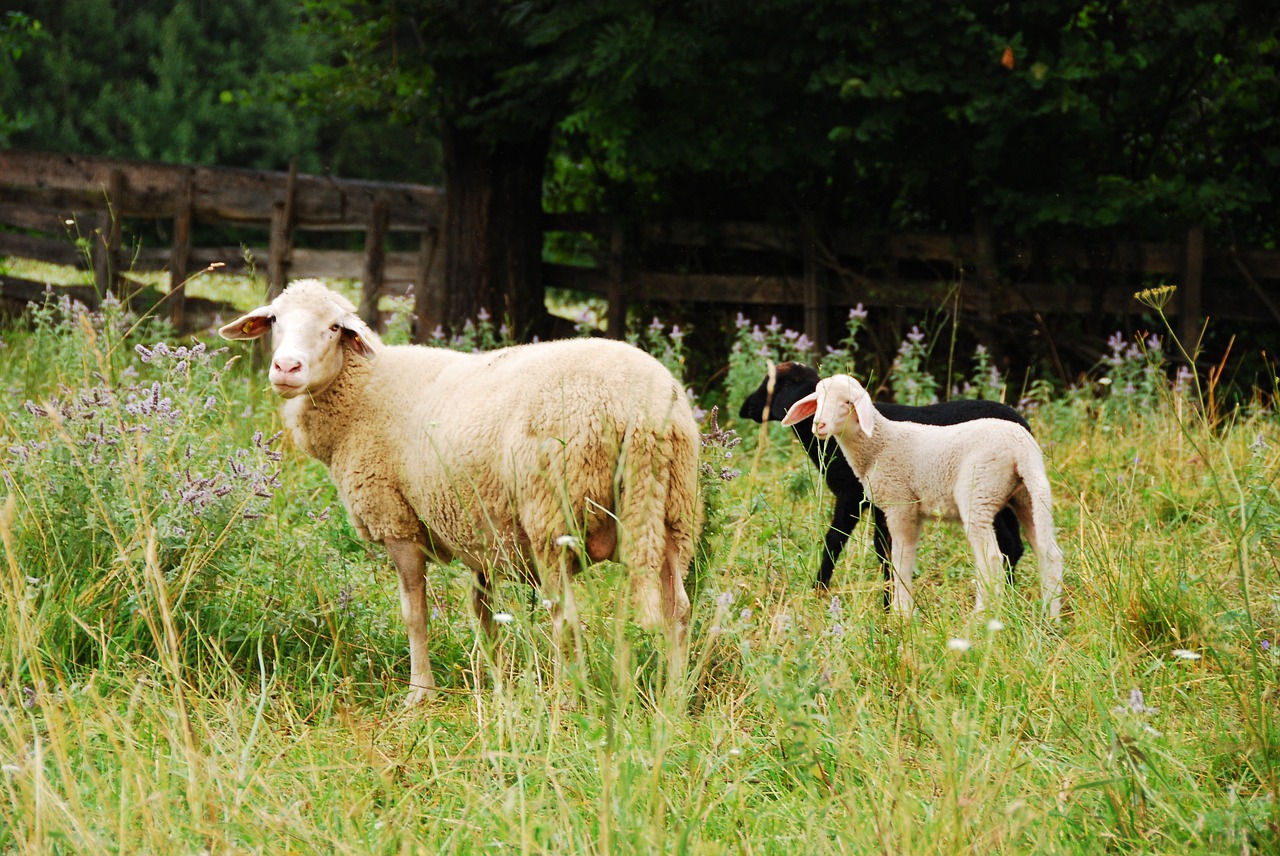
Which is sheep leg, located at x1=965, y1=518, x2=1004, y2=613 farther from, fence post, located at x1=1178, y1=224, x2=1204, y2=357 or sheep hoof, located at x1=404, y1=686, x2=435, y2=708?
fence post, located at x1=1178, y1=224, x2=1204, y2=357

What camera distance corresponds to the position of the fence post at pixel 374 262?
34.0 ft

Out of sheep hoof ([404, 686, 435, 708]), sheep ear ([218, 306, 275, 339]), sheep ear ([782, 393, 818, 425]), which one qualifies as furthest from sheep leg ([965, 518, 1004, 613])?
sheep ear ([218, 306, 275, 339])

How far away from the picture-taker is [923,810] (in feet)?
8.08

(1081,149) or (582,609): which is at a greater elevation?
(1081,149)

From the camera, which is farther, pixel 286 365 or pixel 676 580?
pixel 286 365

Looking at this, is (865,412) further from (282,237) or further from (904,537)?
(282,237)

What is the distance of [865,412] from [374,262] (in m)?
7.43

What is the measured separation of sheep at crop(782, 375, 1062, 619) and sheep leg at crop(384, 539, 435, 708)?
1.47 m

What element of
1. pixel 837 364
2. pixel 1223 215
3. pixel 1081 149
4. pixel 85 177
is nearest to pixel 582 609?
pixel 837 364

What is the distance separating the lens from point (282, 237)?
11.3m

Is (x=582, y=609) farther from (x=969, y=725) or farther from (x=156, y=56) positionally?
(x=156, y=56)

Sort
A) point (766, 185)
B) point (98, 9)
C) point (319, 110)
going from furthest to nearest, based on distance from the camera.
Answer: point (98, 9) → point (319, 110) → point (766, 185)

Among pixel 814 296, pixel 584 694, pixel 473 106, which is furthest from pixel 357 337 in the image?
pixel 814 296

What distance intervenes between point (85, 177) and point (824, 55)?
29.2 feet
